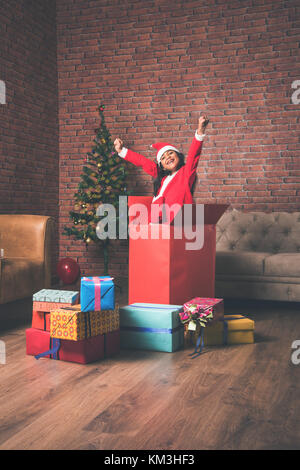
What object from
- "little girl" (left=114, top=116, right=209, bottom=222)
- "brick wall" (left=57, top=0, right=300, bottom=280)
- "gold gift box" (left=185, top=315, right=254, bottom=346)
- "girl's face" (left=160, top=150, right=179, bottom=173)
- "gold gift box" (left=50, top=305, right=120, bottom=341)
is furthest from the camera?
"brick wall" (left=57, top=0, right=300, bottom=280)

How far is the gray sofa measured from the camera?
3721 millimetres

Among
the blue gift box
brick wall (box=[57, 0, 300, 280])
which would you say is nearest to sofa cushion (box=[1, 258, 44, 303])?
the blue gift box

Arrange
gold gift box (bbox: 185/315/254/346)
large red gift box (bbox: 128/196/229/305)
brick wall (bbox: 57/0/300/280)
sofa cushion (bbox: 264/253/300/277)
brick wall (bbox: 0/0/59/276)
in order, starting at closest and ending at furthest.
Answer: gold gift box (bbox: 185/315/254/346), large red gift box (bbox: 128/196/229/305), sofa cushion (bbox: 264/253/300/277), brick wall (bbox: 0/0/59/276), brick wall (bbox: 57/0/300/280)

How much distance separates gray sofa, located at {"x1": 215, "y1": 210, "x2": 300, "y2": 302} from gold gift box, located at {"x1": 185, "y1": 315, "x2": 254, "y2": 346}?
1.07 meters

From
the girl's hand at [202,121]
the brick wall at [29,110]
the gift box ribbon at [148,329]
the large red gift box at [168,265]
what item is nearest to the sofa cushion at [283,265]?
the large red gift box at [168,265]

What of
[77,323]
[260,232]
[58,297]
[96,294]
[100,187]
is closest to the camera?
[77,323]

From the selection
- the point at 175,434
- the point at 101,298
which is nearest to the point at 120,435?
the point at 175,434

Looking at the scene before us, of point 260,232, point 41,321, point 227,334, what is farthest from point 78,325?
point 260,232

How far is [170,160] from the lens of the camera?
344 centimetres

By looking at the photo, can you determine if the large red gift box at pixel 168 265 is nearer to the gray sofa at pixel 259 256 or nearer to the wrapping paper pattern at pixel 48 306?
the wrapping paper pattern at pixel 48 306

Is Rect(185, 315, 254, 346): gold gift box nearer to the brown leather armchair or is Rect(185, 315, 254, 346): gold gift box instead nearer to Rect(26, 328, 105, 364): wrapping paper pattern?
Rect(26, 328, 105, 364): wrapping paper pattern

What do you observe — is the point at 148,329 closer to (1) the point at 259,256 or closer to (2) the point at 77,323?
(2) the point at 77,323

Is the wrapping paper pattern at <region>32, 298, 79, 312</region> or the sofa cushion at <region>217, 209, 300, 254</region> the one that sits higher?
the sofa cushion at <region>217, 209, 300, 254</region>

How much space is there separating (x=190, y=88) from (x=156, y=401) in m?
3.93
